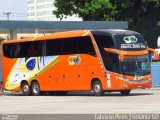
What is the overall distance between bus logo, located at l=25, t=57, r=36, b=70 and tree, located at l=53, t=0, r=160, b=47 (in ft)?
88.2

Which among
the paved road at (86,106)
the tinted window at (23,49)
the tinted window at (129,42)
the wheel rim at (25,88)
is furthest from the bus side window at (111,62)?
the wheel rim at (25,88)

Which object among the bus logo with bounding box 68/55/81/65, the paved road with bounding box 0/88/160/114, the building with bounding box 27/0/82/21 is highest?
the bus logo with bounding box 68/55/81/65

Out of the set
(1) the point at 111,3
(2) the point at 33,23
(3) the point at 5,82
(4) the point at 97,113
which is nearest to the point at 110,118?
(4) the point at 97,113

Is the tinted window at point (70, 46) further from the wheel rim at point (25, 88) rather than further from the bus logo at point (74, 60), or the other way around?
the wheel rim at point (25, 88)

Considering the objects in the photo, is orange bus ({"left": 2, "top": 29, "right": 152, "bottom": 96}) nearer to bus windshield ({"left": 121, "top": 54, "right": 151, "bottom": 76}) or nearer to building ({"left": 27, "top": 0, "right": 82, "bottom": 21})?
bus windshield ({"left": 121, "top": 54, "right": 151, "bottom": 76})

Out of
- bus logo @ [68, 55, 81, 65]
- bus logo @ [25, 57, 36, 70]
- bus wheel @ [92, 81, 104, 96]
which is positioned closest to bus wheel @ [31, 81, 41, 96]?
bus logo @ [25, 57, 36, 70]

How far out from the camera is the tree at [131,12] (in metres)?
61.9

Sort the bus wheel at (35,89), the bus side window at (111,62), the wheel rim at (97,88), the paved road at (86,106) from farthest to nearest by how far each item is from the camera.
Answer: the bus wheel at (35,89), the wheel rim at (97,88), the bus side window at (111,62), the paved road at (86,106)

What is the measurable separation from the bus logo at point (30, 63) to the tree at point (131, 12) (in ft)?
88.2

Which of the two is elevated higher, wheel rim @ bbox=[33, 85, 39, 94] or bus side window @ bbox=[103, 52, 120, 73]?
bus side window @ bbox=[103, 52, 120, 73]

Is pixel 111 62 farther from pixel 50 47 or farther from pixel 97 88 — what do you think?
pixel 50 47

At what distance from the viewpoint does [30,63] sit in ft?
116

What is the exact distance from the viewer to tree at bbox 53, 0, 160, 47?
6191cm

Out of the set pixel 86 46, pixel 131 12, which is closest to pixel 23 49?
pixel 86 46
